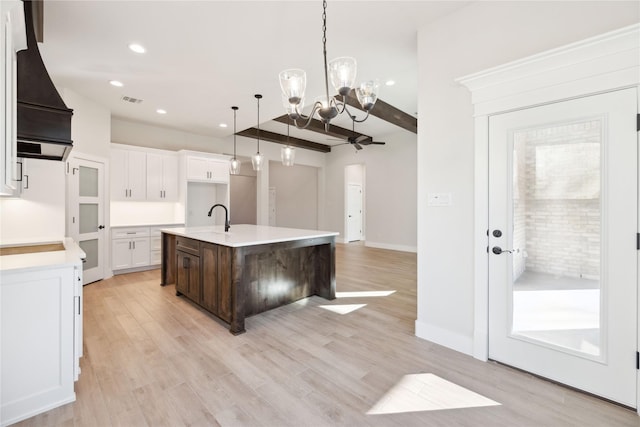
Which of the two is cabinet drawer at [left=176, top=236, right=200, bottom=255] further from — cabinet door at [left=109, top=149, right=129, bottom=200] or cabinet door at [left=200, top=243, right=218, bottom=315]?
cabinet door at [left=109, top=149, right=129, bottom=200]

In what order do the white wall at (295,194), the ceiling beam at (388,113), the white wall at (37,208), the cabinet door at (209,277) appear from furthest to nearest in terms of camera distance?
1. the white wall at (295,194)
2. the ceiling beam at (388,113)
3. the white wall at (37,208)
4. the cabinet door at (209,277)

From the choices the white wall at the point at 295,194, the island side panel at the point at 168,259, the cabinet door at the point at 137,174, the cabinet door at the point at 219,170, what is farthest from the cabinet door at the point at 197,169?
the white wall at the point at 295,194

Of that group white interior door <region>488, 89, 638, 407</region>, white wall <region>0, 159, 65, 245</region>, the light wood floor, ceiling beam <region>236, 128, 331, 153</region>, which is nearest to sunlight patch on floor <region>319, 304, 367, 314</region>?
the light wood floor

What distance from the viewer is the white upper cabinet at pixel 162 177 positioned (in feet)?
17.8

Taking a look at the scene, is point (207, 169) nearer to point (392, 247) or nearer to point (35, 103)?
point (35, 103)

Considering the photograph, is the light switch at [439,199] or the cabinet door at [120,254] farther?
the cabinet door at [120,254]

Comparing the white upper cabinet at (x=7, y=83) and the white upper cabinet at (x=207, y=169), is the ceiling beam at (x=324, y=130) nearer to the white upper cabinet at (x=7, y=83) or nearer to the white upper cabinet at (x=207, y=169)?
the white upper cabinet at (x=207, y=169)

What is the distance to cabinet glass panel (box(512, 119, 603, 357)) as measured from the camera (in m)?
1.82

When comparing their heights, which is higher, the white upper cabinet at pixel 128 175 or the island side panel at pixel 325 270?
the white upper cabinet at pixel 128 175

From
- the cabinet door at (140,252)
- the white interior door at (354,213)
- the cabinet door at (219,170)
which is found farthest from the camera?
the white interior door at (354,213)

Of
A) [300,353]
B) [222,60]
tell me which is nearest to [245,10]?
[222,60]

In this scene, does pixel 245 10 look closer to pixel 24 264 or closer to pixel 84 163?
pixel 24 264

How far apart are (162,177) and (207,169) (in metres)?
0.87

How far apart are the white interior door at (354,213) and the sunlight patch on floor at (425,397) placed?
22.8 ft
